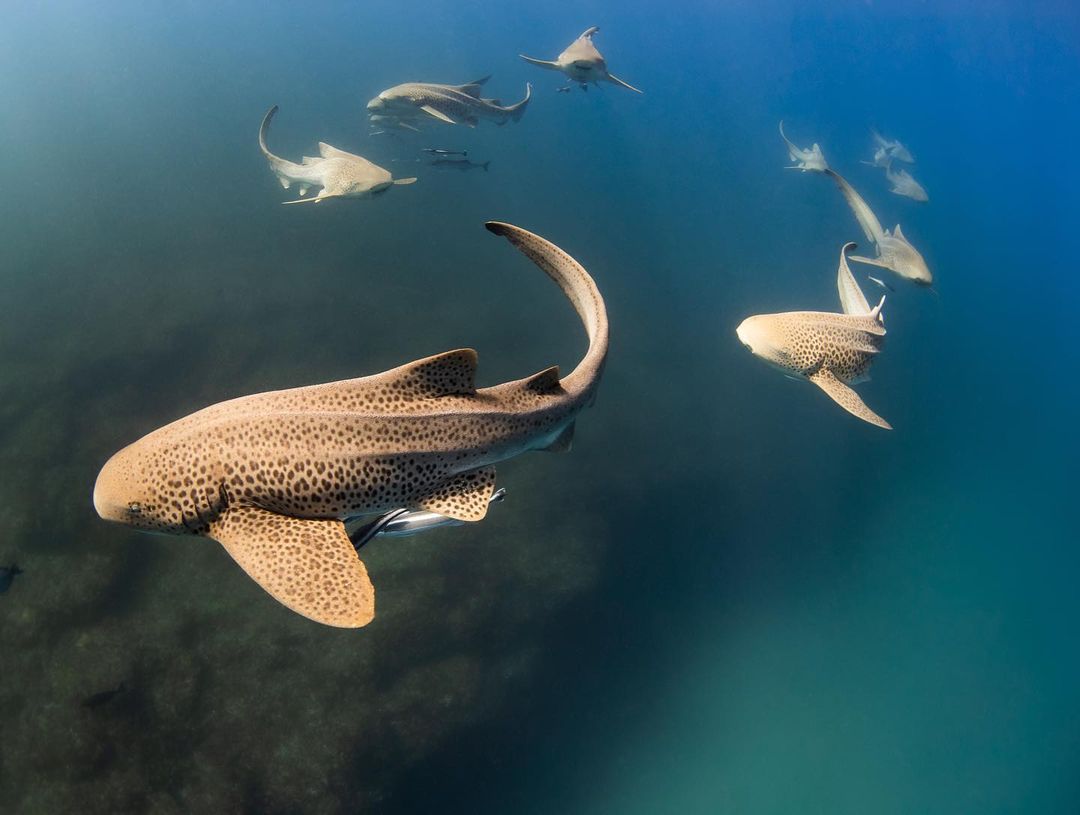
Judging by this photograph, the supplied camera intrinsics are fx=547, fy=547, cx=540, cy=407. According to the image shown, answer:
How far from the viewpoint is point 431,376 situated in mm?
3768

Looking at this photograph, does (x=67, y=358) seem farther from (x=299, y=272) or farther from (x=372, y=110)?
(x=372, y=110)

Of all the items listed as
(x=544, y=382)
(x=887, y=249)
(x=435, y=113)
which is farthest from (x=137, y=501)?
(x=435, y=113)

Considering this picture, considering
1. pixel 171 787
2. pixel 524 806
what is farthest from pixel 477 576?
pixel 171 787

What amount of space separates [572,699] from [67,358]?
531 inches

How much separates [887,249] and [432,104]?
1101cm

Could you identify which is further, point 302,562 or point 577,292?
point 577,292

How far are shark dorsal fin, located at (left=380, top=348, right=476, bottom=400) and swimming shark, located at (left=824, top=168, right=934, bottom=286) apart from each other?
880 cm

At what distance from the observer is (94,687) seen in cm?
769

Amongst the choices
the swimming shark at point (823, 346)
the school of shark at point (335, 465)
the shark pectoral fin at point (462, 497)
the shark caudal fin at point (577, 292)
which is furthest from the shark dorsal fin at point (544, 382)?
the swimming shark at point (823, 346)

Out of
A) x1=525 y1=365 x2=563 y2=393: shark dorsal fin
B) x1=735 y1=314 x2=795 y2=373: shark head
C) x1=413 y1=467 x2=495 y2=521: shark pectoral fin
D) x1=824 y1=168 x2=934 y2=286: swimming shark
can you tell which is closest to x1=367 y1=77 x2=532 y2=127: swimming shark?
x1=824 y1=168 x2=934 y2=286: swimming shark

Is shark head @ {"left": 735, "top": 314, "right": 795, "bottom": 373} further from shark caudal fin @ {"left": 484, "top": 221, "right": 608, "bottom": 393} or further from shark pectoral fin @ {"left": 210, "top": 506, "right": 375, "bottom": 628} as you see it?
shark pectoral fin @ {"left": 210, "top": 506, "right": 375, "bottom": 628}

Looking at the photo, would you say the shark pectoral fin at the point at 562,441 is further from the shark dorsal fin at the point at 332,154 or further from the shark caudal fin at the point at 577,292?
the shark dorsal fin at the point at 332,154

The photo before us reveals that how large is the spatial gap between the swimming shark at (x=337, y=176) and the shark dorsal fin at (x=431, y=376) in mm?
6668

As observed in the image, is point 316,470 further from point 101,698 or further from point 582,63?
point 582,63
